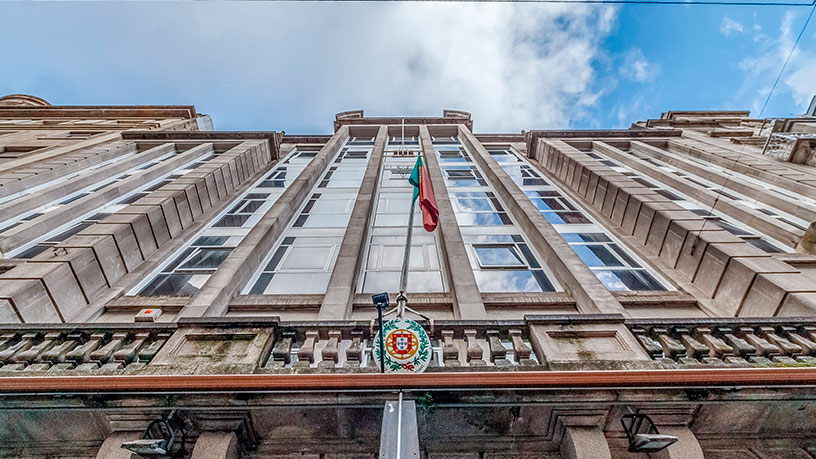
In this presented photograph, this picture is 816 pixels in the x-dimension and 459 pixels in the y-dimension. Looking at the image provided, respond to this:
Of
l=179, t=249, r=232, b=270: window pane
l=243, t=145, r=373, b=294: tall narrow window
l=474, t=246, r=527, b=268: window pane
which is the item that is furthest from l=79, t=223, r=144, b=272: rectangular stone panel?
l=474, t=246, r=527, b=268: window pane

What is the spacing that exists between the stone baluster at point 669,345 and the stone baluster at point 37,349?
10.9 m

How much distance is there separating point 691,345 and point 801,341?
198 cm

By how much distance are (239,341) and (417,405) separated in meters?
3.51

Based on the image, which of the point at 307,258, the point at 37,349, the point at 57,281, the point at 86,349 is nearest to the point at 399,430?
the point at 86,349

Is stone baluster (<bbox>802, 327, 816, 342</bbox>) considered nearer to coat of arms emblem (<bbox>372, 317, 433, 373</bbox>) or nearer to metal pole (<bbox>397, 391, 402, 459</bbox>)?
coat of arms emblem (<bbox>372, 317, 433, 373</bbox>)

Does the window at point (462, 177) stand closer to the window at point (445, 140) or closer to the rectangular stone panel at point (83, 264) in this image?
the window at point (445, 140)

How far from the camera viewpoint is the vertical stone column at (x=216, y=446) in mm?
4723

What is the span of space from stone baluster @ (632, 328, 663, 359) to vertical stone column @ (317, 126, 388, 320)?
633 cm

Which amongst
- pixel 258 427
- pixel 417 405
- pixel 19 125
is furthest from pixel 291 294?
pixel 19 125

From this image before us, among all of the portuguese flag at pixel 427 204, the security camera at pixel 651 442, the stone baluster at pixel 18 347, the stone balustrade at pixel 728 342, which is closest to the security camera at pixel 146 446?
the stone baluster at pixel 18 347

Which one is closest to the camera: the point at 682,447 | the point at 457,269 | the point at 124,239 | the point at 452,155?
the point at 682,447

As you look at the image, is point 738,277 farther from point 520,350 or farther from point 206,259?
point 206,259

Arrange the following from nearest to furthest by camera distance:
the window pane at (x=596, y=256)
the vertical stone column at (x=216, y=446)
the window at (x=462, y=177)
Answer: the vertical stone column at (x=216, y=446)
the window pane at (x=596, y=256)
the window at (x=462, y=177)

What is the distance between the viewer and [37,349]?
5703 mm
